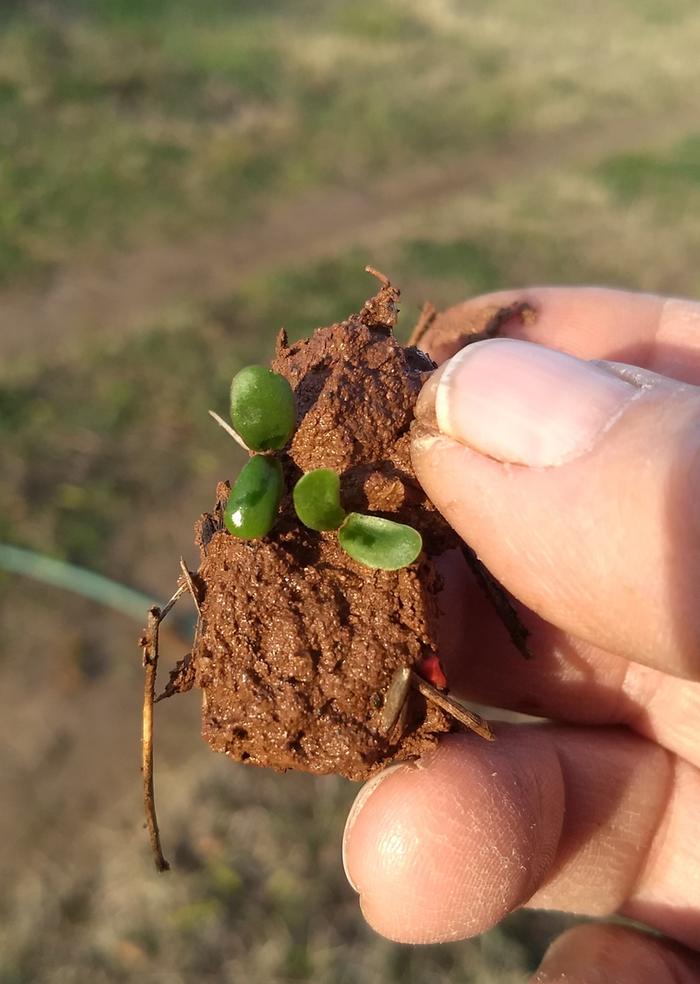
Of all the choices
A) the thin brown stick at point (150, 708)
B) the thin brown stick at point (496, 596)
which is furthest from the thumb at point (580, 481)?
the thin brown stick at point (150, 708)

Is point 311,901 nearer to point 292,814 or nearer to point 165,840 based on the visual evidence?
point 292,814

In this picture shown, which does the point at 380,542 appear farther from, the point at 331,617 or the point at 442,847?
the point at 442,847

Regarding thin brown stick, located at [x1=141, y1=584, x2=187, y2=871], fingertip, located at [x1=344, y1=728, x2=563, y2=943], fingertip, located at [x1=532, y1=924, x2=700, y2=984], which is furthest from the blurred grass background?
thin brown stick, located at [x1=141, y1=584, x2=187, y2=871]

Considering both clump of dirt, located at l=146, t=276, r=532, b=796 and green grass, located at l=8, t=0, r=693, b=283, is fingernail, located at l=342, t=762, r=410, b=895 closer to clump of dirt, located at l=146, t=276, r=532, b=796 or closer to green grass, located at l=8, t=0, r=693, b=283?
clump of dirt, located at l=146, t=276, r=532, b=796

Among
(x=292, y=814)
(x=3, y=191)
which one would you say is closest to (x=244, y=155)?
(x=3, y=191)

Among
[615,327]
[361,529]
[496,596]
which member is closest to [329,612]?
[361,529]

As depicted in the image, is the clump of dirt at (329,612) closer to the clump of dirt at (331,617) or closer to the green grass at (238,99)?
the clump of dirt at (331,617)
